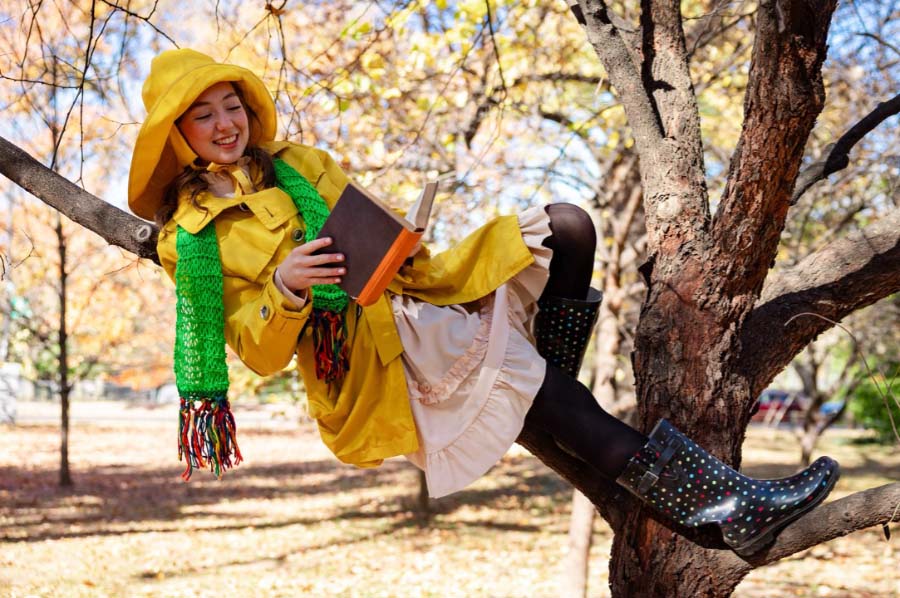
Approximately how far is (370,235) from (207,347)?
1.97 feet

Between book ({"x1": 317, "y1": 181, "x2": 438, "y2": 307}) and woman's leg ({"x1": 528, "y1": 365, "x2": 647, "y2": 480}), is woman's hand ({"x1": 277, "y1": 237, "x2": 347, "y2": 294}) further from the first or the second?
woman's leg ({"x1": 528, "y1": 365, "x2": 647, "y2": 480})

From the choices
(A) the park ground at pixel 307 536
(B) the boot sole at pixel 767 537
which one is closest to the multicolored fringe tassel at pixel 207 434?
(B) the boot sole at pixel 767 537

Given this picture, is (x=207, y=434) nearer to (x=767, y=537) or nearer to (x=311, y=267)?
(x=311, y=267)

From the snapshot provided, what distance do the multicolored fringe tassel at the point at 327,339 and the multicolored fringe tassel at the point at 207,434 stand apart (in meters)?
0.28

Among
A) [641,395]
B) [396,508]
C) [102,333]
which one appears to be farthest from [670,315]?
[102,333]

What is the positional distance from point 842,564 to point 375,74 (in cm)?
574

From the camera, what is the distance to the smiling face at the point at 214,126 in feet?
7.52

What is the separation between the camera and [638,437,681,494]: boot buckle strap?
6.58ft

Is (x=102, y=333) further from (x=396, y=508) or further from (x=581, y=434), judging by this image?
(x=581, y=434)

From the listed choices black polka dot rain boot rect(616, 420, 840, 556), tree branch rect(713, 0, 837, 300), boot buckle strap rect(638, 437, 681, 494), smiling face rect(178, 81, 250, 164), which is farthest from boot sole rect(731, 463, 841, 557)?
smiling face rect(178, 81, 250, 164)

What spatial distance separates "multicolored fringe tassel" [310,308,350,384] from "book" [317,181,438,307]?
216 mm

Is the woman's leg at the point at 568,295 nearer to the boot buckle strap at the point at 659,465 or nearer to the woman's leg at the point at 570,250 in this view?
the woman's leg at the point at 570,250

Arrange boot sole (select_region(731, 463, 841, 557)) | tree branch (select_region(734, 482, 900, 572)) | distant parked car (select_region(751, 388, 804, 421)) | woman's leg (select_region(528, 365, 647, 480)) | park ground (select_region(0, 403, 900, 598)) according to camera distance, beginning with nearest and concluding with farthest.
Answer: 1. tree branch (select_region(734, 482, 900, 572))
2. boot sole (select_region(731, 463, 841, 557))
3. woman's leg (select_region(528, 365, 647, 480))
4. park ground (select_region(0, 403, 900, 598))
5. distant parked car (select_region(751, 388, 804, 421))

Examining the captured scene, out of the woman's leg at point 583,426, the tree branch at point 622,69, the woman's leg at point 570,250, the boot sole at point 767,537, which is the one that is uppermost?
the tree branch at point 622,69
